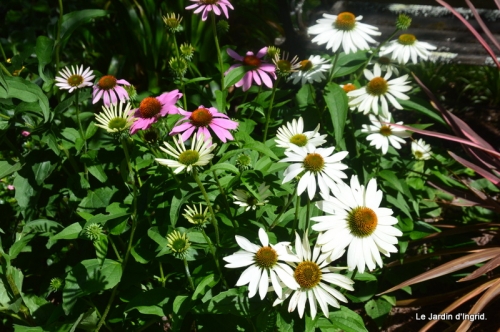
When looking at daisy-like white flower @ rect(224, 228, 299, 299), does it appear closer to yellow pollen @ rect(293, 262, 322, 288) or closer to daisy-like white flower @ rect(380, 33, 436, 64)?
yellow pollen @ rect(293, 262, 322, 288)

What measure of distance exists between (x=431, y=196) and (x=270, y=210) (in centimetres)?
81

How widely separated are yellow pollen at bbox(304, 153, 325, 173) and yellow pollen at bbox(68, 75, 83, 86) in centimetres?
70

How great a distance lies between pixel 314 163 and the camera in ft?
3.43

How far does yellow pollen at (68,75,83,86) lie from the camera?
1.35 m

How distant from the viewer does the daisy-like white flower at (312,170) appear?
3.40 ft

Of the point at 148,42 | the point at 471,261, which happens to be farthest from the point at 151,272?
the point at 148,42

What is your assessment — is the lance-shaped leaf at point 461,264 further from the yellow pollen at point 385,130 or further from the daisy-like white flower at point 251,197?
the daisy-like white flower at point 251,197

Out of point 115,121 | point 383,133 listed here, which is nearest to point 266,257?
point 115,121

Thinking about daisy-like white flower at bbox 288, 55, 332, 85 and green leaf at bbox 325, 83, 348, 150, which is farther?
daisy-like white flower at bbox 288, 55, 332, 85

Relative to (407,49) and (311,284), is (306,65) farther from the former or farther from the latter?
(311,284)

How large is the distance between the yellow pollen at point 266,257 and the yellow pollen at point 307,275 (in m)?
0.05

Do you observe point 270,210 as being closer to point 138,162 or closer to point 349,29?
point 138,162

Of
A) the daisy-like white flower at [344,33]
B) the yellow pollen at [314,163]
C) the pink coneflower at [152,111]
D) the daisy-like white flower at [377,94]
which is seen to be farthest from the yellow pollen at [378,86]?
the pink coneflower at [152,111]

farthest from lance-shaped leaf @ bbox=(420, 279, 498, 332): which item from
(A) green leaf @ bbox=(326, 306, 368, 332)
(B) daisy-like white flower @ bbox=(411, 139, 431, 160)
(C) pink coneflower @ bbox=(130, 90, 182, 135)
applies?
(C) pink coneflower @ bbox=(130, 90, 182, 135)
